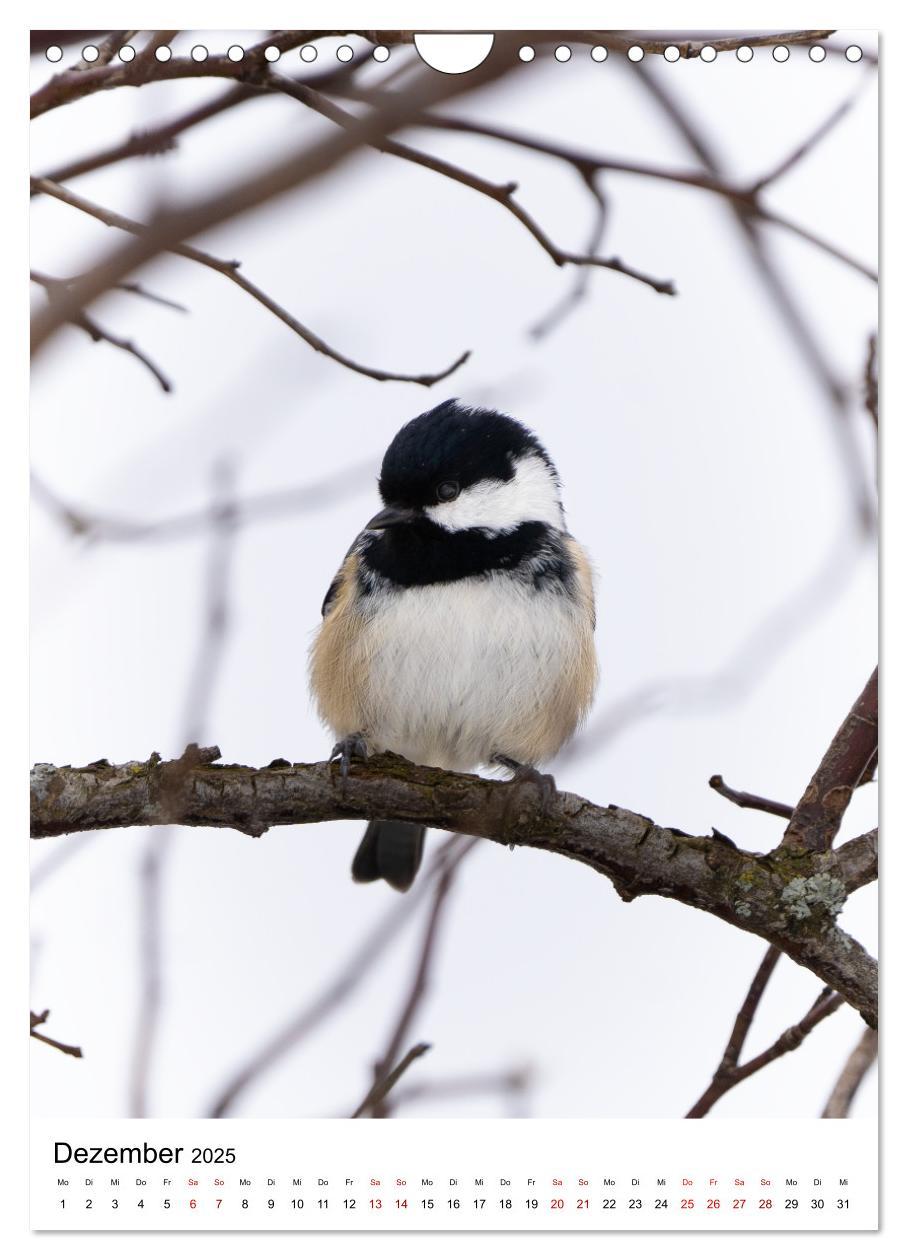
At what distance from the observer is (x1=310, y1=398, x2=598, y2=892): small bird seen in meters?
2.23

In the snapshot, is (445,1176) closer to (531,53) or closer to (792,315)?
(792,315)

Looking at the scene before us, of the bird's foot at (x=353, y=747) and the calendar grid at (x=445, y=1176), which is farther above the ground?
the bird's foot at (x=353, y=747)

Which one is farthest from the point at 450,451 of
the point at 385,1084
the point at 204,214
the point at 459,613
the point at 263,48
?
the point at 204,214

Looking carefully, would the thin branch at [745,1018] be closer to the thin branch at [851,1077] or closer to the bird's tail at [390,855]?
the thin branch at [851,1077]

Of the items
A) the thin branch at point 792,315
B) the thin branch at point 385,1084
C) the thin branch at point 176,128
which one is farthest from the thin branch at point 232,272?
the thin branch at point 385,1084

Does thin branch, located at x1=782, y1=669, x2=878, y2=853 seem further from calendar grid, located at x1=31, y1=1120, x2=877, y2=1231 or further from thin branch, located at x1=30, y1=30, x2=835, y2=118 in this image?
thin branch, located at x1=30, y1=30, x2=835, y2=118

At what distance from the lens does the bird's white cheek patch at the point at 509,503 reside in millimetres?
2342

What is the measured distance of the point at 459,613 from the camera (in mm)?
2227

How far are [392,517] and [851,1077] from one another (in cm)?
118

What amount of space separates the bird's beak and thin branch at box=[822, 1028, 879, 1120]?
1127mm

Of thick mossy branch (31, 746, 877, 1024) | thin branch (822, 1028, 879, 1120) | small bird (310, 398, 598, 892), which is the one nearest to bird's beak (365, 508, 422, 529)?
small bird (310, 398, 598, 892)

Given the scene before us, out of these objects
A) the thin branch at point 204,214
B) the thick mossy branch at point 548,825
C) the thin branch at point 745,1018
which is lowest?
the thin branch at point 745,1018

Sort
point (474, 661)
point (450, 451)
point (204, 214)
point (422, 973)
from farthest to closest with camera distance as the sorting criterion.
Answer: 1. point (450, 451)
2. point (474, 661)
3. point (422, 973)
4. point (204, 214)

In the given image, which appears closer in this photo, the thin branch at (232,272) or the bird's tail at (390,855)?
the thin branch at (232,272)
